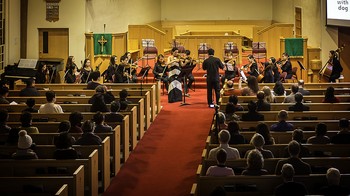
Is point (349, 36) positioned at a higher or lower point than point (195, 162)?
higher

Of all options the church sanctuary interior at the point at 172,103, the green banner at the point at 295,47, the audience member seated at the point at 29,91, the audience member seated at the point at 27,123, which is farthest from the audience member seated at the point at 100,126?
the green banner at the point at 295,47

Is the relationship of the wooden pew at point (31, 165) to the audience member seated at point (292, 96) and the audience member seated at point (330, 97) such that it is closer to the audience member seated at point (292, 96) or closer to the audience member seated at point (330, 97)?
Result: the audience member seated at point (292, 96)

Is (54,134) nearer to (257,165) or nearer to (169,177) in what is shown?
(169,177)

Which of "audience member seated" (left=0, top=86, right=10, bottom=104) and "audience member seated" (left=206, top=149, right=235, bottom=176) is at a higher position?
"audience member seated" (left=0, top=86, right=10, bottom=104)

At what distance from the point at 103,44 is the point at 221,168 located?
44.7ft

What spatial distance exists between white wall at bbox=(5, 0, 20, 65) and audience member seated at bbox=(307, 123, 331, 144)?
1258 centimetres

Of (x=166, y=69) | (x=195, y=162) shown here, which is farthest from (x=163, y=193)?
(x=166, y=69)

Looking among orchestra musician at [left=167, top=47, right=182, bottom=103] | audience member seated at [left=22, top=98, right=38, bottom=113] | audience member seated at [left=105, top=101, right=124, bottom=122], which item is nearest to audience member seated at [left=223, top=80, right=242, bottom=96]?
orchestra musician at [left=167, top=47, right=182, bottom=103]

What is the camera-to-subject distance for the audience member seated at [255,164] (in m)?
8.73

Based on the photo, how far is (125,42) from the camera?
74.6 ft

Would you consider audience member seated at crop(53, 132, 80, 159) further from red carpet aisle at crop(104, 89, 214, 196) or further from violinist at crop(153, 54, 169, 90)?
violinist at crop(153, 54, 169, 90)

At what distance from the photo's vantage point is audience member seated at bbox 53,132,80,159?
9.96 metres

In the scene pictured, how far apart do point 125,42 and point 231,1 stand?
841 cm

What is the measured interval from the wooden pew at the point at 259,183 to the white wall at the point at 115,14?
14.5 metres
